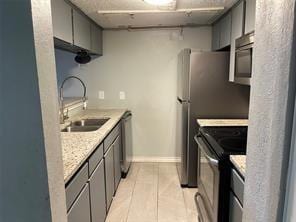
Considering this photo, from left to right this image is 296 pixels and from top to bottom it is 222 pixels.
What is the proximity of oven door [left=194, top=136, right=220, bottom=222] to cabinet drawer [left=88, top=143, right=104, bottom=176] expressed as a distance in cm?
85

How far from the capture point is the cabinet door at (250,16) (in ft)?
6.40

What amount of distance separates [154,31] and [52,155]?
10.4 feet

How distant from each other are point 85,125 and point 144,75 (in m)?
1.30

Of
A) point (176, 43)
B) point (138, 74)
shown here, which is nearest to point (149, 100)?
point (138, 74)

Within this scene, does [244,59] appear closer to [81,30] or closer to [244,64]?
[244,64]

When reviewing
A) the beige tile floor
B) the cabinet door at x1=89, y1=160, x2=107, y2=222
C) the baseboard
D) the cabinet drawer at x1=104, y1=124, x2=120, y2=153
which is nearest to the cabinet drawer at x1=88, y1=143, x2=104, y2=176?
the cabinet door at x1=89, y1=160, x2=107, y2=222

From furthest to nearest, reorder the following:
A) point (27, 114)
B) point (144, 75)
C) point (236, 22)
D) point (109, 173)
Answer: point (144, 75)
point (109, 173)
point (236, 22)
point (27, 114)

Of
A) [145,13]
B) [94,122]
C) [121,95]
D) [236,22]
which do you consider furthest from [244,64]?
[121,95]

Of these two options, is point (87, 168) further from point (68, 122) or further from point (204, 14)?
point (204, 14)

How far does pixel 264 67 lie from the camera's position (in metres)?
0.87

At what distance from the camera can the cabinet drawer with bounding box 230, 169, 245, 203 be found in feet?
4.53

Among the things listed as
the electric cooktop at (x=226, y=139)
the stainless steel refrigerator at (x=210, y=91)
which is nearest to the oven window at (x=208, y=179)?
the electric cooktop at (x=226, y=139)

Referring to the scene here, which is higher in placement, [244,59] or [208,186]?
[244,59]

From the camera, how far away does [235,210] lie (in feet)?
4.90
